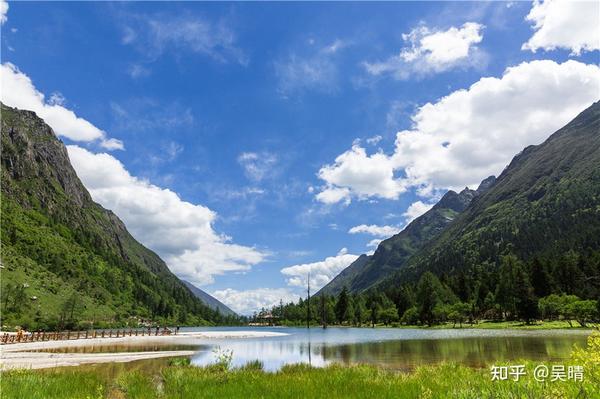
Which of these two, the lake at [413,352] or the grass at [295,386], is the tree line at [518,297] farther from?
the grass at [295,386]

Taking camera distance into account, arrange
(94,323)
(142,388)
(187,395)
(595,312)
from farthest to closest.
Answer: (94,323), (595,312), (142,388), (187,395)

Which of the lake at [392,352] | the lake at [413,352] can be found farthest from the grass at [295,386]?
the lake at [413,352]

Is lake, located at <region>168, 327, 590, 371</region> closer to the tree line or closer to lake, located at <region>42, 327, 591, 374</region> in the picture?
lake, located at <region>42, 327, 591, 374</region>

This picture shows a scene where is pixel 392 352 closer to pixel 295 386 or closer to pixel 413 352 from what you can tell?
pixel 413 352

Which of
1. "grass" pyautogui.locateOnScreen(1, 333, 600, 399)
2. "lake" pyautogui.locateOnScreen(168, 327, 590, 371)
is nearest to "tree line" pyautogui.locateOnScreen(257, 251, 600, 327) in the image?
"lake" pyautogui.locateOnScreen(168, 327, 590, 371)

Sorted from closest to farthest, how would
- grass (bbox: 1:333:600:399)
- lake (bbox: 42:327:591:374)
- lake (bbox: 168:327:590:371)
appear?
grass (bbox: 1:333:600:399)
lake (bbox: 42:327:591:374)
lake (bbox: 168:327:590:371)

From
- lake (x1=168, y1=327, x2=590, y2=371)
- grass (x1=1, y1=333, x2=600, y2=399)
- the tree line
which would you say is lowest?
lake (x1=168, y1=327, x2=590, y2=371)

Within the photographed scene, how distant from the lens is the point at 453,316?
153 m

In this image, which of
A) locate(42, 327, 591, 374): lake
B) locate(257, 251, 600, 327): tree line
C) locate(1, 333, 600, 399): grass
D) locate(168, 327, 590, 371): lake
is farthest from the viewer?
locate(257, 251, 600, 327): tree line

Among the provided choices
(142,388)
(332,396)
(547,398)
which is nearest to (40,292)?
(142,388)

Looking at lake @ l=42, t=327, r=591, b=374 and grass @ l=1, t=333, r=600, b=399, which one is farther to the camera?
lake @ l=42, t=327, r=591, b=374

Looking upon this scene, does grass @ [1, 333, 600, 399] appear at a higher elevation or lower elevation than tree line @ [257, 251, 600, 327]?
lower

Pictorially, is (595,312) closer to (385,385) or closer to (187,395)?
(385,385)

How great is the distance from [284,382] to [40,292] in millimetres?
167955
